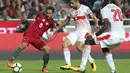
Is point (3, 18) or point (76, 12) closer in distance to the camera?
point (76, 12)

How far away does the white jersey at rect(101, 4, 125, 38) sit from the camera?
12.1 m

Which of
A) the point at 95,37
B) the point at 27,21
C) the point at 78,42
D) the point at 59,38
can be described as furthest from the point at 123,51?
the point at 95,37

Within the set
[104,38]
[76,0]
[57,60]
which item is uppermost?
[76,0]

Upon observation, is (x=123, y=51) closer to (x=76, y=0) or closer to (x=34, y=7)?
(x=34, y=7)

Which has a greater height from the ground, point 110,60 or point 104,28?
point 104,28

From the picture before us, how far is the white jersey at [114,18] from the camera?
39.8 ft

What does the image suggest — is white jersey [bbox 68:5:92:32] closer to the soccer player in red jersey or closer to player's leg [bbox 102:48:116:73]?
the soccer player in red jersey

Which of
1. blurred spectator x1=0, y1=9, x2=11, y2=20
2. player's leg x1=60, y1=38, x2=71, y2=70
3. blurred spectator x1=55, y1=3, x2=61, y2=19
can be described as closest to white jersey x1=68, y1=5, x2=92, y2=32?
player's leg x1=60, y1=38, x2=71, y2=70

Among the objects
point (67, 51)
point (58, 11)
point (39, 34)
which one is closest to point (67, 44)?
point (67, 51)

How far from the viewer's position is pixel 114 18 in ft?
40.0

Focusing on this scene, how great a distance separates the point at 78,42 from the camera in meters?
14.5

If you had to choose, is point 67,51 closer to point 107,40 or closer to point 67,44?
point 67,44

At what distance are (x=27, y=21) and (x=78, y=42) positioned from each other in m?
6.40

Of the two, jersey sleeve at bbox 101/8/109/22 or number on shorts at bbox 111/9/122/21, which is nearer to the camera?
jersey sleeve at bbox 101/8/109/22
